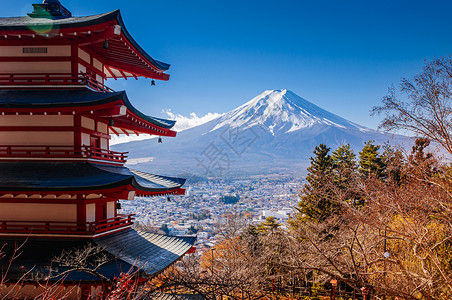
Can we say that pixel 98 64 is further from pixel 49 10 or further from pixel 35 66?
pixel 49 10

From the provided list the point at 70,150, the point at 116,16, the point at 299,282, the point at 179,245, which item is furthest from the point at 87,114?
the point at 299,282

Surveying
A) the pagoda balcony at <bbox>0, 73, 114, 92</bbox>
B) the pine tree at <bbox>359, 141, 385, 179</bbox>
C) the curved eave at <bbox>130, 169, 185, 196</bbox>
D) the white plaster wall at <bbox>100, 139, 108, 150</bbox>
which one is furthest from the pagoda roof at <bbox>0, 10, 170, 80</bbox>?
the pine tree at <bbox>359, 141, 385, 179</bbox>

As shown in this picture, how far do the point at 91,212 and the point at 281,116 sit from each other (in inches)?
4211

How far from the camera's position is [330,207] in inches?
902

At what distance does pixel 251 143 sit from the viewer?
90.5 metres

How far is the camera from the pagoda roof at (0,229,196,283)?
6.63 meters

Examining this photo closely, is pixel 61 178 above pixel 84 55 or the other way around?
the other way around

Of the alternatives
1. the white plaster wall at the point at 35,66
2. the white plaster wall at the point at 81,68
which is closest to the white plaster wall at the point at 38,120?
the white plaster wall at the point at 35,66

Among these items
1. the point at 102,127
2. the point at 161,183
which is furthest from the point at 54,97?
the point at 161,183

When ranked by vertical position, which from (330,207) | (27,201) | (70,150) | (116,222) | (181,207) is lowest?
(181,207)

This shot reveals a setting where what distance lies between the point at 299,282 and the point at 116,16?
19129 millimetres

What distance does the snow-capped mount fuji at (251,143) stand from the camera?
8462 cm

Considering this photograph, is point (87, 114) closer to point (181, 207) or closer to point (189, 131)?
point (181, 207)

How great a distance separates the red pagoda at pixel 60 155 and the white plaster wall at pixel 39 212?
0.02m
